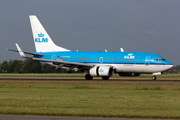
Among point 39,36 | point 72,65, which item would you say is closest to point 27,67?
point 39,36

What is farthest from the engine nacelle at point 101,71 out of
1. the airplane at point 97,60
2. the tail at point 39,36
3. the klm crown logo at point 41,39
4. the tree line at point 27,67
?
the tree line at point 27,67

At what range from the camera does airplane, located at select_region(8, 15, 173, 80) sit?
50.3 m

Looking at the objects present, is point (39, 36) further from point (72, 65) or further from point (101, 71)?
point (101, 71)

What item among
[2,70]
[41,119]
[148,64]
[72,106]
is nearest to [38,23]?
[148,64]

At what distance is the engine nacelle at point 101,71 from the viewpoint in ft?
164

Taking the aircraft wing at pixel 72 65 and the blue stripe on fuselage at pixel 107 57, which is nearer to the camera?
the blue stripe on fuselage at pixel 107 57

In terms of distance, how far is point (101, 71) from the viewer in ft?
165

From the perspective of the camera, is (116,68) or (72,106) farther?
(116,68)

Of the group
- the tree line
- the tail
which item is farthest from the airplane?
the tree line

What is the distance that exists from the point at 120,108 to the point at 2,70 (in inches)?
6373

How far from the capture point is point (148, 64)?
5019 centimetres

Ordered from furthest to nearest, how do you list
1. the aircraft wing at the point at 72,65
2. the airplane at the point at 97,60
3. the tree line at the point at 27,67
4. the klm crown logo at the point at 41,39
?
1. the tree line at the point at 27,67
2. the klm crown logo at the point at 41,39
3. the aircraft wing at the point at 72,65
4. the airplane at the point at 97,60

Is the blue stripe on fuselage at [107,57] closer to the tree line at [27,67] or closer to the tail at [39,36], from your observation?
the tail at [39,36]

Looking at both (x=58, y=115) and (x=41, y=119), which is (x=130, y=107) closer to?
(x=58, y=115)
